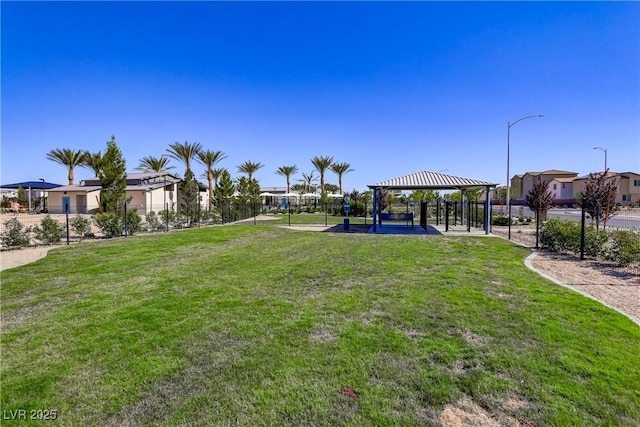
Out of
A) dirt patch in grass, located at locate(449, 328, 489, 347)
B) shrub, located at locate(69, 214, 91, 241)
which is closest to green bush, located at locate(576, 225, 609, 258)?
dirt patch in grass, located at locate(449, 328, 489, 347)

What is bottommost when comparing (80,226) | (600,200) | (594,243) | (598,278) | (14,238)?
(598,278)

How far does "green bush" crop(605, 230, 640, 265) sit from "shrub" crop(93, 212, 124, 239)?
57.5 ft

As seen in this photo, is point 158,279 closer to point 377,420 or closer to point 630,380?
point 377,420

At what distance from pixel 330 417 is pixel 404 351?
135cm

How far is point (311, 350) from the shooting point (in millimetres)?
3729

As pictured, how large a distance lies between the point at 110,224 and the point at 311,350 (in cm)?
1420

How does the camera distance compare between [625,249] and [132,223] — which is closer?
[625,249]

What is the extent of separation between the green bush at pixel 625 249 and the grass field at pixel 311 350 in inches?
138

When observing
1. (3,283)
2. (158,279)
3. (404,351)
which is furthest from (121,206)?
(404,351)

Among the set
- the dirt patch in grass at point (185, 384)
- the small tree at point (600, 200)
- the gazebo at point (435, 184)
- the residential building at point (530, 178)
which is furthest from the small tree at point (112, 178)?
the residential building at point (530, 178)

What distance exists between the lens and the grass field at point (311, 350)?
2762mm

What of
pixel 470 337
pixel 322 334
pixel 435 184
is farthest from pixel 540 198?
pixel 322 334

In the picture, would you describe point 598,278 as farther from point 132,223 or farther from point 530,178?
point 530,178

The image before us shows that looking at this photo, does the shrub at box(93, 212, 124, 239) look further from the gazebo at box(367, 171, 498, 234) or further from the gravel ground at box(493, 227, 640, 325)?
the gravel ground at box(493, 227, 640, 325)
